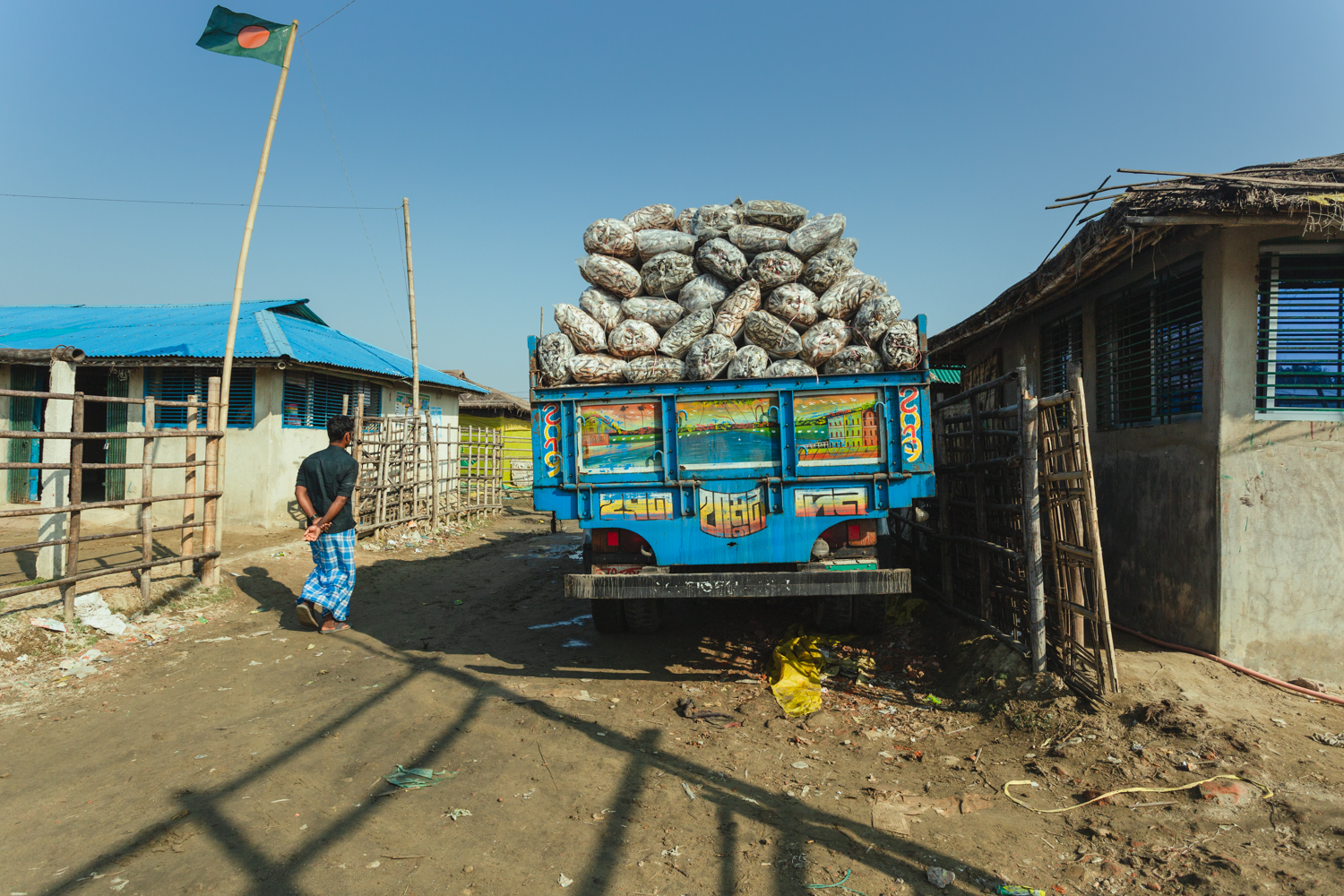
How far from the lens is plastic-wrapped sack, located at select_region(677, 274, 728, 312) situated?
5.51 meters

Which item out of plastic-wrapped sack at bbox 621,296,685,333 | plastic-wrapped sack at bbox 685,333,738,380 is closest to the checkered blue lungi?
plastic-wrapped sack at bbox 621,296,685,333

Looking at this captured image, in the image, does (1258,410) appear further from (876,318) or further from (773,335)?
(773,335)

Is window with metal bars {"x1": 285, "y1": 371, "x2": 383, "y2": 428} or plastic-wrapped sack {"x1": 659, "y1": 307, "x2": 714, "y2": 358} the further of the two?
window with metal bars {"x1": 285, "y1": 371, "x2": 383, "y2": 428}

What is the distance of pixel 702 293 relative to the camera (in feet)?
18.2

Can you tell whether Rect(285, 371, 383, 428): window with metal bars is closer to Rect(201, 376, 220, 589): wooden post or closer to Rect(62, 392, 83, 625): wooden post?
Rect(201, 376, 220, 589): wooden post

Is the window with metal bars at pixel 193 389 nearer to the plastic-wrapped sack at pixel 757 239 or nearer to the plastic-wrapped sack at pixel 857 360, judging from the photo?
the plastic-wrapped sack at pixel 757 239

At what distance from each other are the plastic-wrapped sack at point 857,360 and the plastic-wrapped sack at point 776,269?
0.81 meters

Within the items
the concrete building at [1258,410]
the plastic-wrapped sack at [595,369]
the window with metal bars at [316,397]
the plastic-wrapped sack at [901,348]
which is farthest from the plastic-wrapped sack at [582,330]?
the window with metal bars at [316,397]

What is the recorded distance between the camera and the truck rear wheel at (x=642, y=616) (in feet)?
19.3

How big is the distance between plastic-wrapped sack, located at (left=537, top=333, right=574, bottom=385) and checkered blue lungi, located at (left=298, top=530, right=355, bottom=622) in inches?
102

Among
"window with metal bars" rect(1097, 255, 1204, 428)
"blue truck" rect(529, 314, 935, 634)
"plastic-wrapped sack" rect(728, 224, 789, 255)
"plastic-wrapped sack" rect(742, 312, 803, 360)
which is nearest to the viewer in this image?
"blue truck" rect(529, 314, 935, 634)

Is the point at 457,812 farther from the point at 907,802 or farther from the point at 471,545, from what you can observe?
the point at 471,545

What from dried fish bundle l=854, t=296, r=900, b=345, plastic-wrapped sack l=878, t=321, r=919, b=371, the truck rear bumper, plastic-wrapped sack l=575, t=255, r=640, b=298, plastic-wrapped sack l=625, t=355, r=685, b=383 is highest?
plastic-wrapped sack l=575, t=255, r=640, b=298

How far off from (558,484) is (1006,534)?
3192 millimetres
